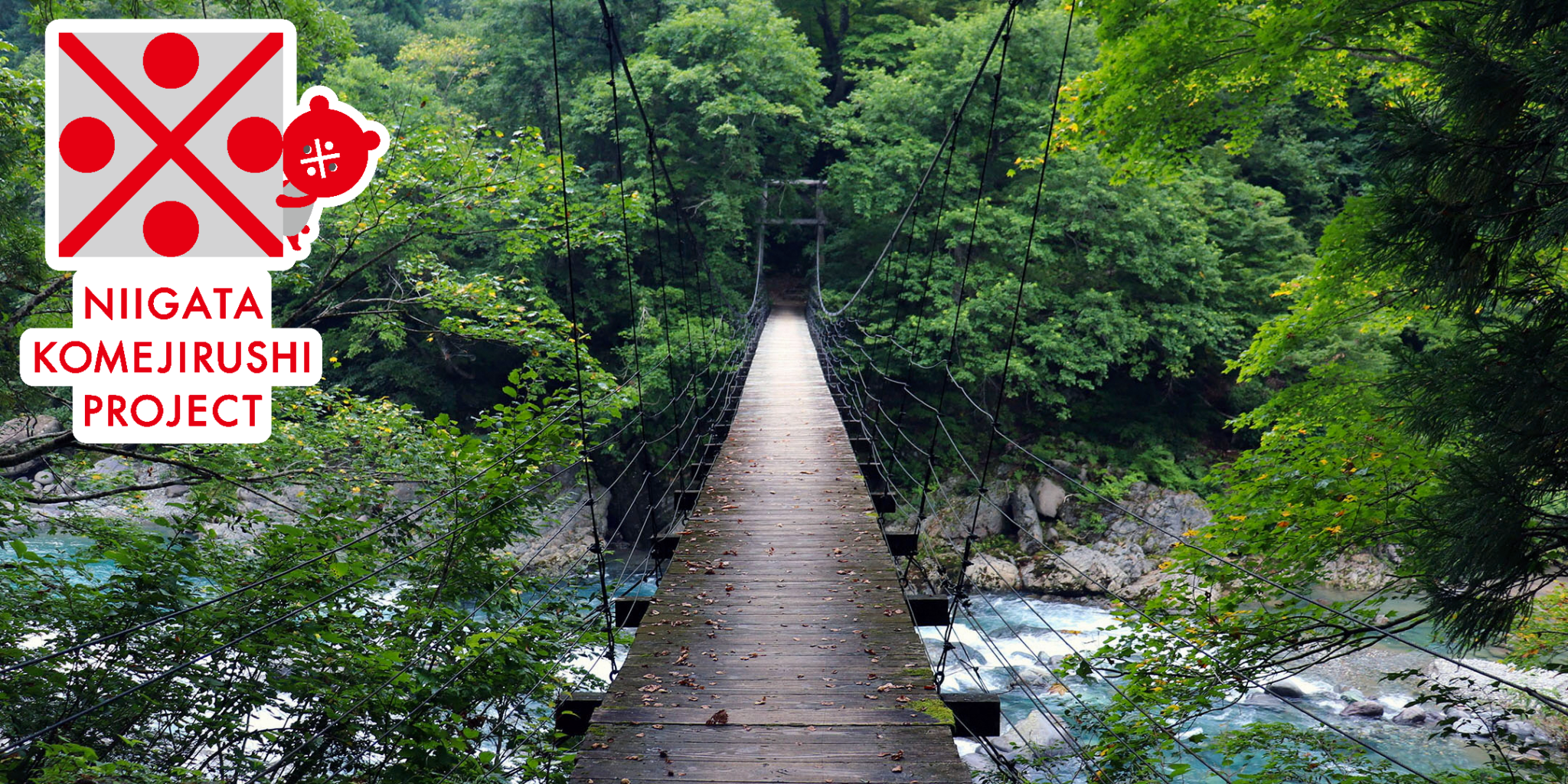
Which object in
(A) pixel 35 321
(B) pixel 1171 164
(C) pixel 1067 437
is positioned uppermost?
(B) pixel 1171 164

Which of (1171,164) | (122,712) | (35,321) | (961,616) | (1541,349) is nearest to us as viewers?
(1541,349)

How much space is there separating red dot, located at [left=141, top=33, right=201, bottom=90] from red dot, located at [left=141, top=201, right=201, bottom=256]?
2.78 ft

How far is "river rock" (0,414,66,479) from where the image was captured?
4520 mm

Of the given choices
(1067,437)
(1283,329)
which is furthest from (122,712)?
(1067,437)

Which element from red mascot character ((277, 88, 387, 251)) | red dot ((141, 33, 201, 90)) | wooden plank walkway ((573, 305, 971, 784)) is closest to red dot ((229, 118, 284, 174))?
red mascot character ((277, 88, 387, 251))

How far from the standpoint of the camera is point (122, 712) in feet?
9.35

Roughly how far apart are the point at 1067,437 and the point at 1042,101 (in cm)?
581

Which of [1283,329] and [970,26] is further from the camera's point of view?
[970,26]

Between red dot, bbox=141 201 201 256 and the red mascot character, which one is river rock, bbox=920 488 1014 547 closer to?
the red mascot character

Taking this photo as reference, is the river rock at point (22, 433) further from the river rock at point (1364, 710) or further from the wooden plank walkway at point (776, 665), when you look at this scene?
the river rock at point (1364, 710)

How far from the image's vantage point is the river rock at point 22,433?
452 cm

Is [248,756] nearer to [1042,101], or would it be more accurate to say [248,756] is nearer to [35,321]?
[35,321]

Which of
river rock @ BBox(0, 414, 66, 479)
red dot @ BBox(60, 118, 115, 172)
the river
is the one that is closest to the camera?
river rock @ BBox(0, 414, 66, 479)

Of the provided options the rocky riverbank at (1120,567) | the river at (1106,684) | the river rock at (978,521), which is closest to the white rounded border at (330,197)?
the river at (1106,684)
